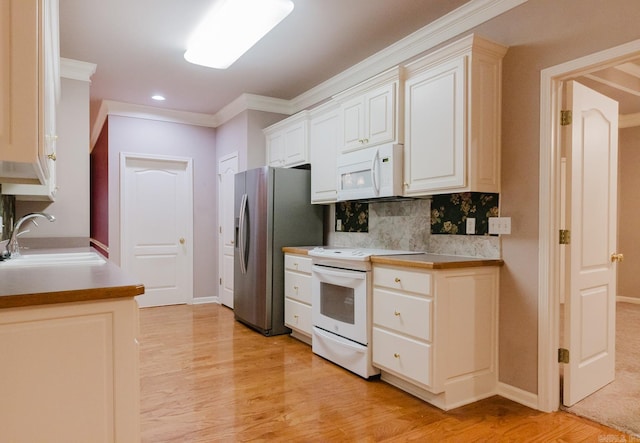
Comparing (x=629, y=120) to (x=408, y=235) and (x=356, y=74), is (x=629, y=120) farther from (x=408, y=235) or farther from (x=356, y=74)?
(x=408, y=235)

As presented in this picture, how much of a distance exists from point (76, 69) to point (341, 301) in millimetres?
3368

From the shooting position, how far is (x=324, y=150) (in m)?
4.02

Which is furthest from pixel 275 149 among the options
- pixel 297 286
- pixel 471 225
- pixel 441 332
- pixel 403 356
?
pixel 441 332

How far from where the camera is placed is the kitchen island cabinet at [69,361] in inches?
52.4

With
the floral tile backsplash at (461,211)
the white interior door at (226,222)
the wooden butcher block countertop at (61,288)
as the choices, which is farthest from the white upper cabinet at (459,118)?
the white interior door at (226,222)

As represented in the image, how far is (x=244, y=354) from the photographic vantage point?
351 centimetres

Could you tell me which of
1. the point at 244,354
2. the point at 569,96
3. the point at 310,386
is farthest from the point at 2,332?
the point at 569,96

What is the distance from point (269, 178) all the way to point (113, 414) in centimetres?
284

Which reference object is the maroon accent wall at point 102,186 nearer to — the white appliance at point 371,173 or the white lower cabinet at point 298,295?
the white lower cabinet at point 298,295

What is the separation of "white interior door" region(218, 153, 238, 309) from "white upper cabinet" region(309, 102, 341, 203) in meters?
1.47

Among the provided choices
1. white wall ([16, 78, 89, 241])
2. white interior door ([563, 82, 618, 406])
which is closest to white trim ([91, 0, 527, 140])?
white interior door ([563, 82, 618, 406])

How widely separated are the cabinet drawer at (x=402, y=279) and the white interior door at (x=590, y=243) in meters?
0.87

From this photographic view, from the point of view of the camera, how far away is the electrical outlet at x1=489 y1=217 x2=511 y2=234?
2613 millimetres

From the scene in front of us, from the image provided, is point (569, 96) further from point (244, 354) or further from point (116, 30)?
point (116, 30)
